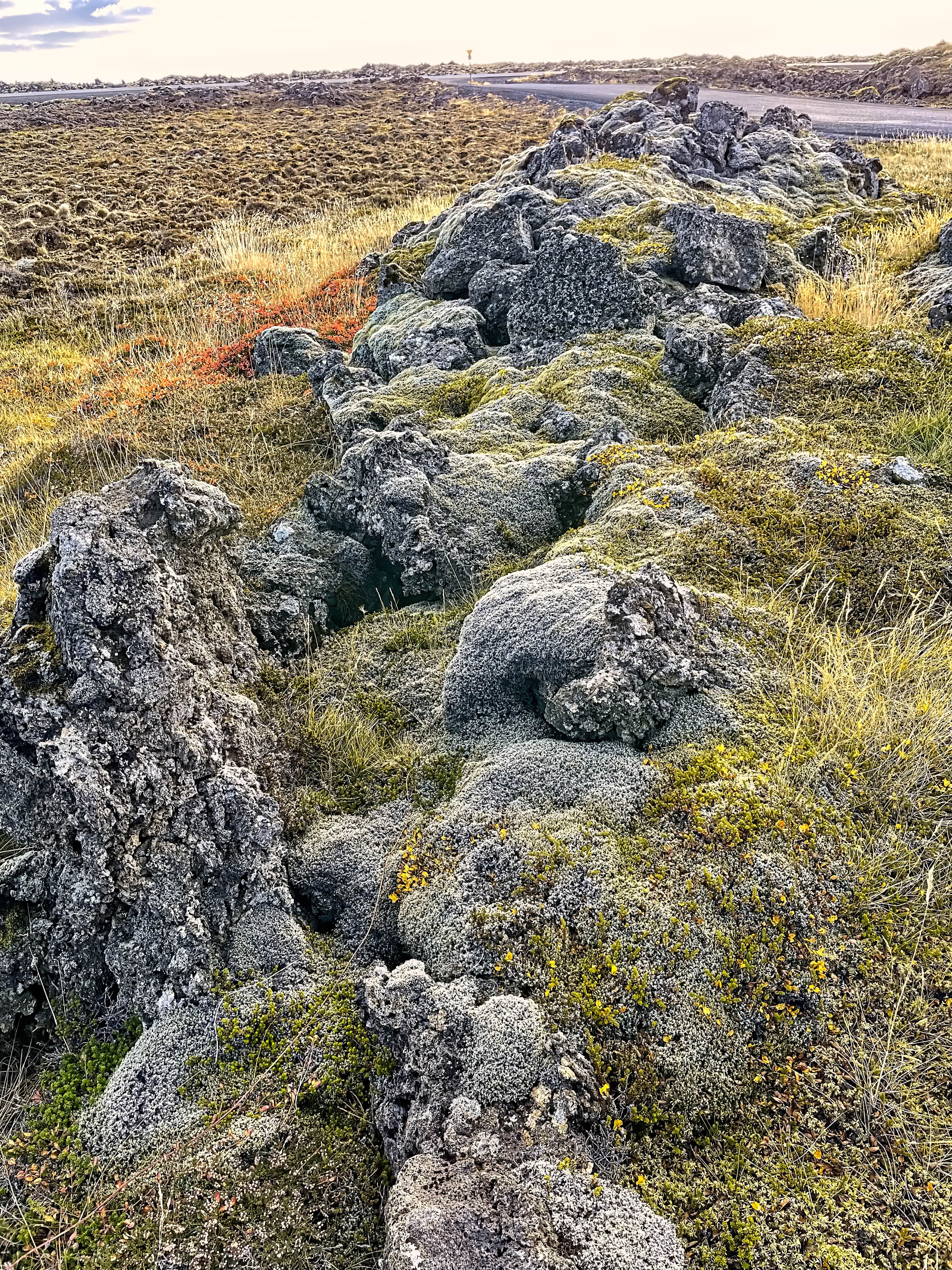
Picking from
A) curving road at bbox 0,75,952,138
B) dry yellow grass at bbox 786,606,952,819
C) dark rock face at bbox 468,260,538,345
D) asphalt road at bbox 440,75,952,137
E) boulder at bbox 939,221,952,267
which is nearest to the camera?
dry yellow grass at bbox 786,606,952,819

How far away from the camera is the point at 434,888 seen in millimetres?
3896

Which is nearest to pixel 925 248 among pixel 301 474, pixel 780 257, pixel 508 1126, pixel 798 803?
pixel 780 257

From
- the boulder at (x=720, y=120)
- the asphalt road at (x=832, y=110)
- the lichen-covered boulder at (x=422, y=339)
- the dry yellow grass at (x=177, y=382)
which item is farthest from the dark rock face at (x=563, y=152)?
the asphalt road at (x=832, y=110)

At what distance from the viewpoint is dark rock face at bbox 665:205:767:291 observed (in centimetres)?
918

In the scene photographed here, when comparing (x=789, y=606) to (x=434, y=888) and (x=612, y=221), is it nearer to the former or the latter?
(x=434, y=888)

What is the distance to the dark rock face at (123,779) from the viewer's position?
4023 mm

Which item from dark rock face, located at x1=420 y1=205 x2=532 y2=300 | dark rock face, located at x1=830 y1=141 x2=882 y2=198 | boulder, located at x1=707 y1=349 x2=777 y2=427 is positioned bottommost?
boulder, located at x1=707 y1=349 x2=777 y2=427

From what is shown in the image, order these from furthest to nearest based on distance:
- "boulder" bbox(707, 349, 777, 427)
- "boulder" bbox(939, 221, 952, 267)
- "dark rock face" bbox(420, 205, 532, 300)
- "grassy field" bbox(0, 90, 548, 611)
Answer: "dark rock face" bbox(420, 205, 532, 300), "grassy field" bbox(0, 90, 548, 611), "boulder" bbox(939, 221, 952, 267), "boulder" bbox(707, 349, 777, 427)

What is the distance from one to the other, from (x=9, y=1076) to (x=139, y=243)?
2652 cm

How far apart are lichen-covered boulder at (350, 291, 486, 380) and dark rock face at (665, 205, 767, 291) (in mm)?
2728

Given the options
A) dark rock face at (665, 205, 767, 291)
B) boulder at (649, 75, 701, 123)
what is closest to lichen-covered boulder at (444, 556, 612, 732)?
dark rock face at (665, 205, 767, 291)

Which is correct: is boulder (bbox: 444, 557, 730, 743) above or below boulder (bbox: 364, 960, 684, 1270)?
above

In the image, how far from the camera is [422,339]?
994cm

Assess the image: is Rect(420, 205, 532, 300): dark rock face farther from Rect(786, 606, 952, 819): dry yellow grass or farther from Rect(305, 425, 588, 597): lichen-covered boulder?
Rect(786, 606, 952, 819): dry yellow grass
